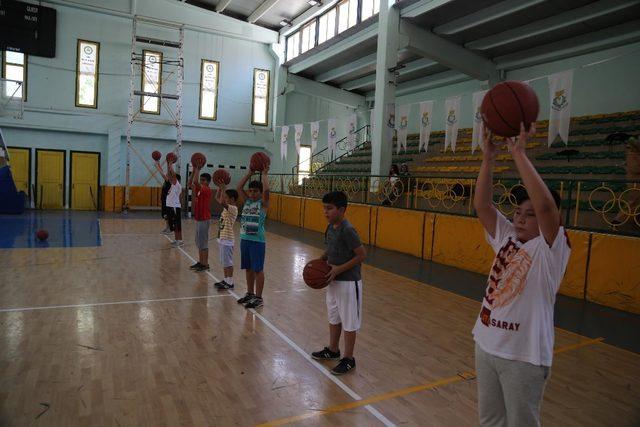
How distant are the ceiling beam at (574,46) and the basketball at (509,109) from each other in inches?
566

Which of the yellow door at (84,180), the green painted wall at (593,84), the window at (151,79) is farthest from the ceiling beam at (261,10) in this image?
the yellow door at (84,180)

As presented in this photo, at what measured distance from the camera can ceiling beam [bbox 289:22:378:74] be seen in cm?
1554

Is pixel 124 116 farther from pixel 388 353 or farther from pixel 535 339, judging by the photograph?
pixel 535 339

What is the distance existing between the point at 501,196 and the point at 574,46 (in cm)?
816

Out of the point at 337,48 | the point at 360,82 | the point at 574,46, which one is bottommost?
the point at 574,46

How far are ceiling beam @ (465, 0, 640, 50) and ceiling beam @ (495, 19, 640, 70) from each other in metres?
1.29

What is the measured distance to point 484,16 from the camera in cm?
1308

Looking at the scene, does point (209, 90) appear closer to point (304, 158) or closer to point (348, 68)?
point (304, 158)

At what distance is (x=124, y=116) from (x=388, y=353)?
17.2 meters

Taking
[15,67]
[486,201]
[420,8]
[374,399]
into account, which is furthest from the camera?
[15,67]

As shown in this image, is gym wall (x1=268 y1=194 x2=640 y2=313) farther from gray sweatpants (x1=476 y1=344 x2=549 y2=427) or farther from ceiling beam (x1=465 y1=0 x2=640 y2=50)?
ceiling beam (x1=465 y1=0 x2=640 y2=50)

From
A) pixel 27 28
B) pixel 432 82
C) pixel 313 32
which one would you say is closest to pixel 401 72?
pixel 432 82

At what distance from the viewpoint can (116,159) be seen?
59.2 feet

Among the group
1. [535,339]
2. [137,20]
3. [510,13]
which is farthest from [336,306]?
Answer: [137,20]
